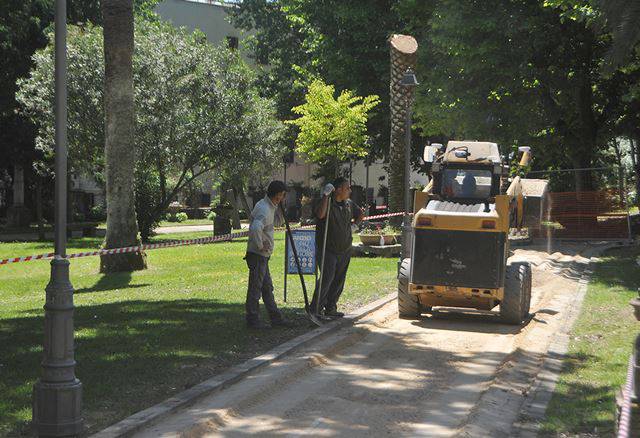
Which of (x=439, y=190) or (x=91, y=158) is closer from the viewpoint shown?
(x=439, y=190)

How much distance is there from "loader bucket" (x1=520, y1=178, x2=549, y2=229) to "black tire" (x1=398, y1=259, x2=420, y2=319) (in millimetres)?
15748

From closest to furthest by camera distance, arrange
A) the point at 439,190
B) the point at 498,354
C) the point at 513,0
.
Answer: the point at 498,354 < the point at 439,190 < the point at 513,0

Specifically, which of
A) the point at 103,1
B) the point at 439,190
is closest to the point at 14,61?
the point at 103,1

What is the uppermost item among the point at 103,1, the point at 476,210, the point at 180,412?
the point at 103,1

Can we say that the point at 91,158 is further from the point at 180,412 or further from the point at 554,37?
the point at 180,412

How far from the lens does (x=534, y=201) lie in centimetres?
2891

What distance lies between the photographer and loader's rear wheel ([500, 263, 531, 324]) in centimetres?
1316

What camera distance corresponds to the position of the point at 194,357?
10008mm

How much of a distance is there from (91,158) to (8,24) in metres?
6.64

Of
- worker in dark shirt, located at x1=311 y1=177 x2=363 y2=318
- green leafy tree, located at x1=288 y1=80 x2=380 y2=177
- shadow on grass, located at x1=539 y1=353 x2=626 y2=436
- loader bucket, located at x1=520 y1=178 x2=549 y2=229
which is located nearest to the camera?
shadow on grass, located at x1=539 y1=353 x2=626 y2=436

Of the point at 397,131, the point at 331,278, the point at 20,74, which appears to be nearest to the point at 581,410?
the point at 331,278

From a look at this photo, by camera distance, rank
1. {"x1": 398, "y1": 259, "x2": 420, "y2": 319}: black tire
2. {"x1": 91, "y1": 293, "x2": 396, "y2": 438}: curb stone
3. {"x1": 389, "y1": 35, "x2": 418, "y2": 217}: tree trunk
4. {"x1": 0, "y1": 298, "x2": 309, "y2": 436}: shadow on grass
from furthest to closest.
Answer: {"x1": 389, "y1": 35, "x2": 418, "y2": 217}: tree trunk, {"x1": 398, "y1": 259, "x2": 420, "y2": 319}: black tire, {"x1": 0, "y1": 298, "x2": 309, "y2": 436}: shadow on grass, {"x1": 91, "y1": 293, "x2": 396, "y2": 438}: curb stone

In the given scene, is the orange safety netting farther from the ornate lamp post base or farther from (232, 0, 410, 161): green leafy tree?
the ornate lamp post base

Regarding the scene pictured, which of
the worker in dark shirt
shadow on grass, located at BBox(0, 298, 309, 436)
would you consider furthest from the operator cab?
shadow on grass, located at BBox(0, 298, 309, 436)
